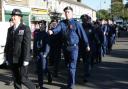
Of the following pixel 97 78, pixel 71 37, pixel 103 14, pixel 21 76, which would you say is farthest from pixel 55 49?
pixel 103 14

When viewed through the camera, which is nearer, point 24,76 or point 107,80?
point 24,76

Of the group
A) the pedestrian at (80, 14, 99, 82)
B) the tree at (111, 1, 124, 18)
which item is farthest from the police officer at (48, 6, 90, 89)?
the tree at (111, 1, 124, 18)

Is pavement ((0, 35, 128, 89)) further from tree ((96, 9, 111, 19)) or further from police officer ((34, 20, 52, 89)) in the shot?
tree ((96, 9, 111, 19))

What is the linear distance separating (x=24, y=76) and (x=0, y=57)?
6190mm

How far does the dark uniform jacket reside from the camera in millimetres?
9000

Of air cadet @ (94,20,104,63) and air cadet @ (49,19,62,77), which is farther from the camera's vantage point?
air cadet @ (94,20,104,63)

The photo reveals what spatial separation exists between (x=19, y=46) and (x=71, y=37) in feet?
5.58

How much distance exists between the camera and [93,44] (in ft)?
46.0

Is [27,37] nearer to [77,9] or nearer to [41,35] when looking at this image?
[41,35]

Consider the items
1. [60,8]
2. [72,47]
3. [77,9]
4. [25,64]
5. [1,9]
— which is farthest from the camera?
[77,9]

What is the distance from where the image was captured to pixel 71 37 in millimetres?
10398

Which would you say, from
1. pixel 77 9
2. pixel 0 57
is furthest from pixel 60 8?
pixel 0 57

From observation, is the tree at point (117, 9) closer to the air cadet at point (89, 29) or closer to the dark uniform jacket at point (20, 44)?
the air cadet at point (89, 29)

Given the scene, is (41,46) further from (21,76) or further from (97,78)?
(97,78)
